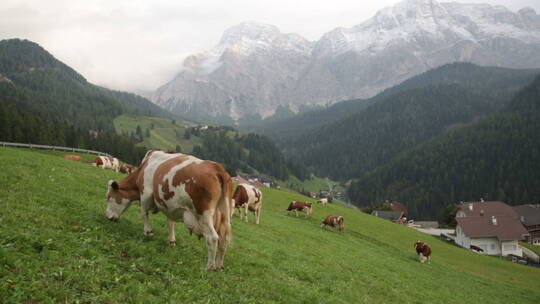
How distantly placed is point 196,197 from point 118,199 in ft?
16.4

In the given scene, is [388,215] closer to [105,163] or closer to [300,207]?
[300,207]

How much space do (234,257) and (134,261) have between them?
4.47 metres

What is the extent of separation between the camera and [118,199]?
13859 mm

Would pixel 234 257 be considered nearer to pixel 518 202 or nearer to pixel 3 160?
pixel 3 160

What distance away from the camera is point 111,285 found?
8250mm

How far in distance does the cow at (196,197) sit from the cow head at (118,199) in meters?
1.47

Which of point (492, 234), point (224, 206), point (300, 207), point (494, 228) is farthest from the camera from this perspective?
point (494, 228)

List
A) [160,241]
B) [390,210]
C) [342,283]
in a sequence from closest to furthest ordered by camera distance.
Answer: [160,241] < [342,283] < [390,210]

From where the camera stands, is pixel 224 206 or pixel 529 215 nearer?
pixel 224 206

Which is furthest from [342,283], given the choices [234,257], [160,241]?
[160,241]

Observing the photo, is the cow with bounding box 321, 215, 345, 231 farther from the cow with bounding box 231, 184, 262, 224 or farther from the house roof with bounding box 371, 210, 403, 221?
the house roof with bounding box 371, 210, 403, 221

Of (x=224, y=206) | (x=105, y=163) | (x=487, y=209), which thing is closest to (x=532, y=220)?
(x=487, y=209)

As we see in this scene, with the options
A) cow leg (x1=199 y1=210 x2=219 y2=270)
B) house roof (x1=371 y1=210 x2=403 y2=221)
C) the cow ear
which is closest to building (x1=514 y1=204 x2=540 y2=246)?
house roof (x1=371 y1=210 x2=403 y2=221)

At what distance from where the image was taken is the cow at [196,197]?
10.6 m
